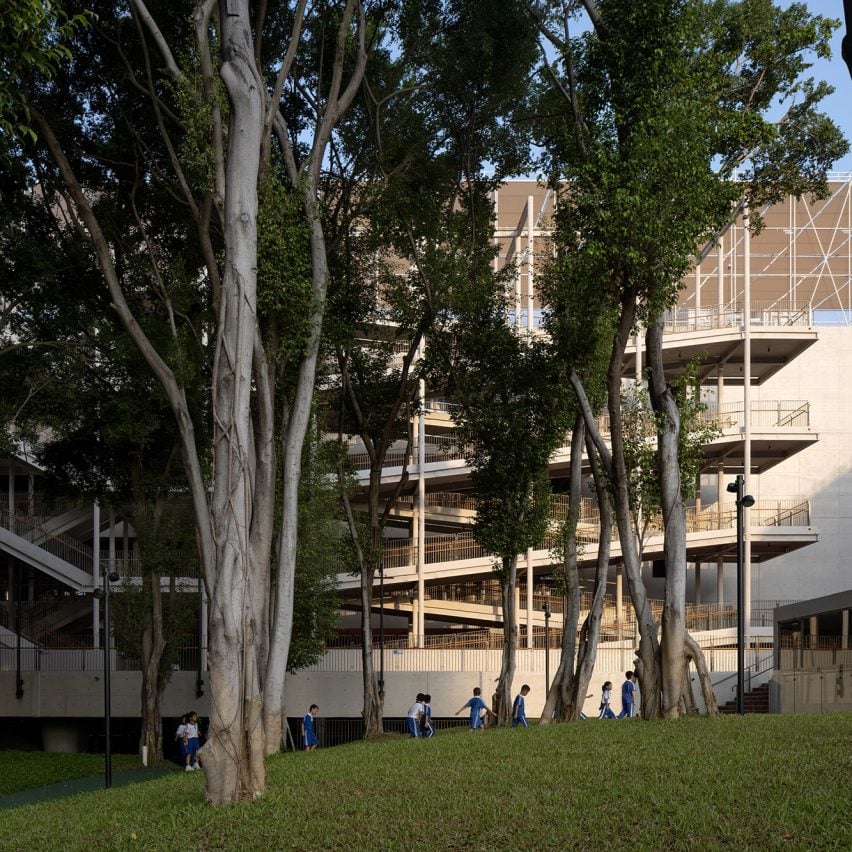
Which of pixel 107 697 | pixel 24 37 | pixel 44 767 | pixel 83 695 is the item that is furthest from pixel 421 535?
pixel 24 37

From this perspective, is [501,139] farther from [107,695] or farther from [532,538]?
[107,695]

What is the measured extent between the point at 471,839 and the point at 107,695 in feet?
44.2

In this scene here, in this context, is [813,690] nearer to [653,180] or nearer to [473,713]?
[473,713]

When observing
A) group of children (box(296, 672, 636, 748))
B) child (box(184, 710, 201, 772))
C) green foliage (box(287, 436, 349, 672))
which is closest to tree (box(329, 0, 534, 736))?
group of children (box(296, 672, 636, 748))

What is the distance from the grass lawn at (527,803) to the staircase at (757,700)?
2032 centimetres

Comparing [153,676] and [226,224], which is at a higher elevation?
[226,224]

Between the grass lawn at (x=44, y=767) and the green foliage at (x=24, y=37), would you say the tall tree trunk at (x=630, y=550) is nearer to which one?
the green foliage at (x=24, y=37)

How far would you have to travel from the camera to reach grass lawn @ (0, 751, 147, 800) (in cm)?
2505

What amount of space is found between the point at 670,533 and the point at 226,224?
7890 mm

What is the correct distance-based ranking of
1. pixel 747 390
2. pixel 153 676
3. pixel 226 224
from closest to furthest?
pixel 226 224
pixel 153 676
pixel 747 390

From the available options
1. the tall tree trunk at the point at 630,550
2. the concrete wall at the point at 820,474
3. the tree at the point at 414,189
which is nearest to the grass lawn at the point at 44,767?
the tree at the point at 414,189

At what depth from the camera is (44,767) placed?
27.7 metres

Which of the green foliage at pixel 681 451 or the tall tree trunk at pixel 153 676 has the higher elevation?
the green foliage at pixel 681 451

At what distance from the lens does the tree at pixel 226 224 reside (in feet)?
42.9
